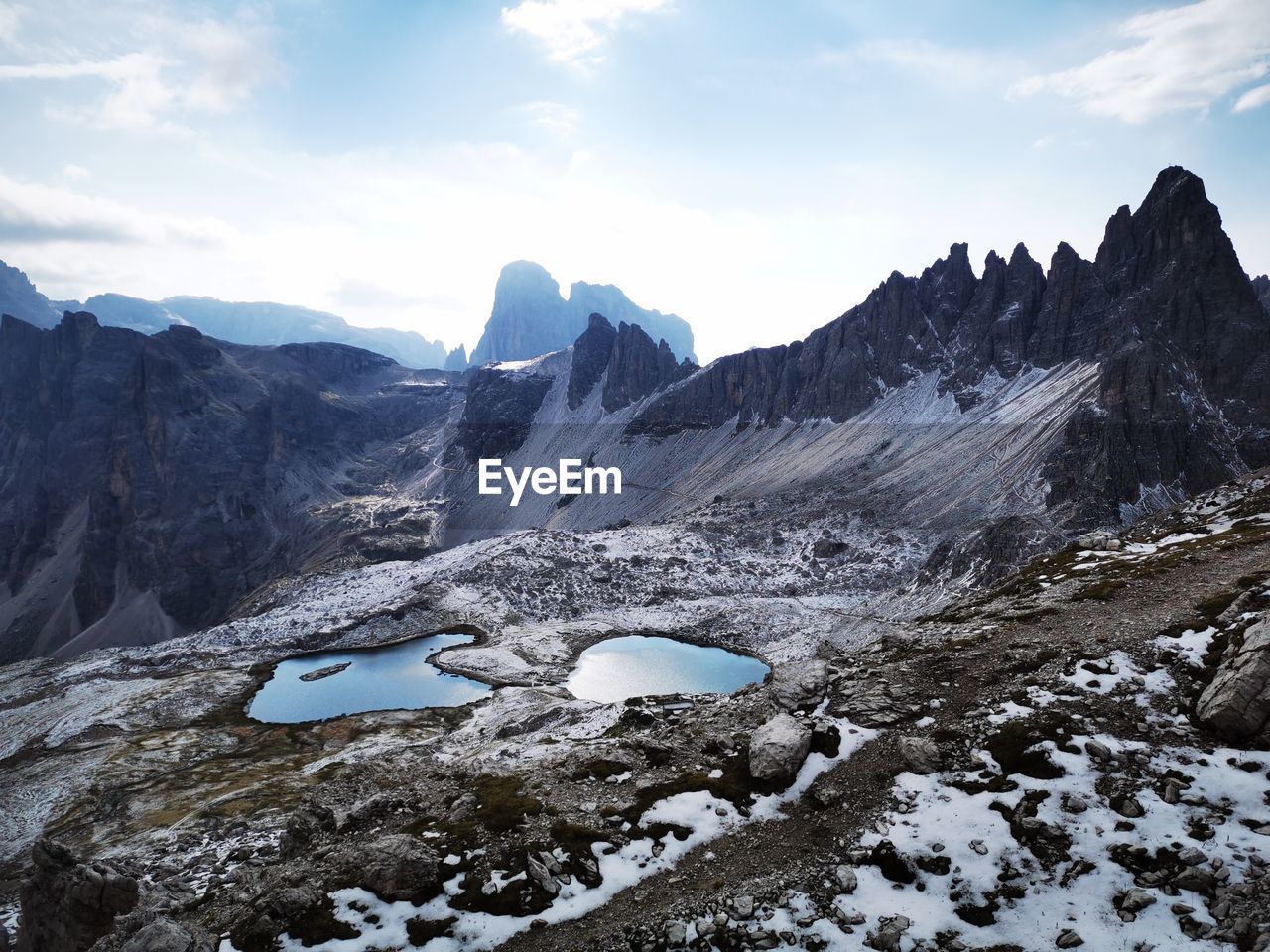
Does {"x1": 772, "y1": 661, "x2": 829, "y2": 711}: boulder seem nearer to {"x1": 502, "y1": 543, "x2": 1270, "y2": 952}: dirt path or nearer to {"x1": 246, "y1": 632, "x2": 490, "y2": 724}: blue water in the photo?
{"x1": 502, "y1": 543, "x2": 1270, "y2": 952}: dirt path

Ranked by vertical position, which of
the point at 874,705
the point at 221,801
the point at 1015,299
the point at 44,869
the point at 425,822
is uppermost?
the point at 1015,299

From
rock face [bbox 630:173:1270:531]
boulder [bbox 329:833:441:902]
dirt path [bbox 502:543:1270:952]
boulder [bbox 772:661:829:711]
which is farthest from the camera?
rock face [bbox 630:173:1270:531]

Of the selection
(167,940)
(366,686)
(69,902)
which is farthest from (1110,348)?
(69,902)

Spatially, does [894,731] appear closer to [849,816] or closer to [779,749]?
[779,749]

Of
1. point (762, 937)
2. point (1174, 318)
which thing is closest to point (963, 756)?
point (762, 937)

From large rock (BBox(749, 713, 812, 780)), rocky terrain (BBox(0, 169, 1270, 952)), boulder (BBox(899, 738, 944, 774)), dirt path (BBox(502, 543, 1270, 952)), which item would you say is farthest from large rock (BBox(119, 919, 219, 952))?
boulder (BBox(899, 738, 944, 774))

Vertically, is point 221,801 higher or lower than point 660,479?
lower

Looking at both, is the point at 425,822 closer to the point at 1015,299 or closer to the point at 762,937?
the point at 762,937
